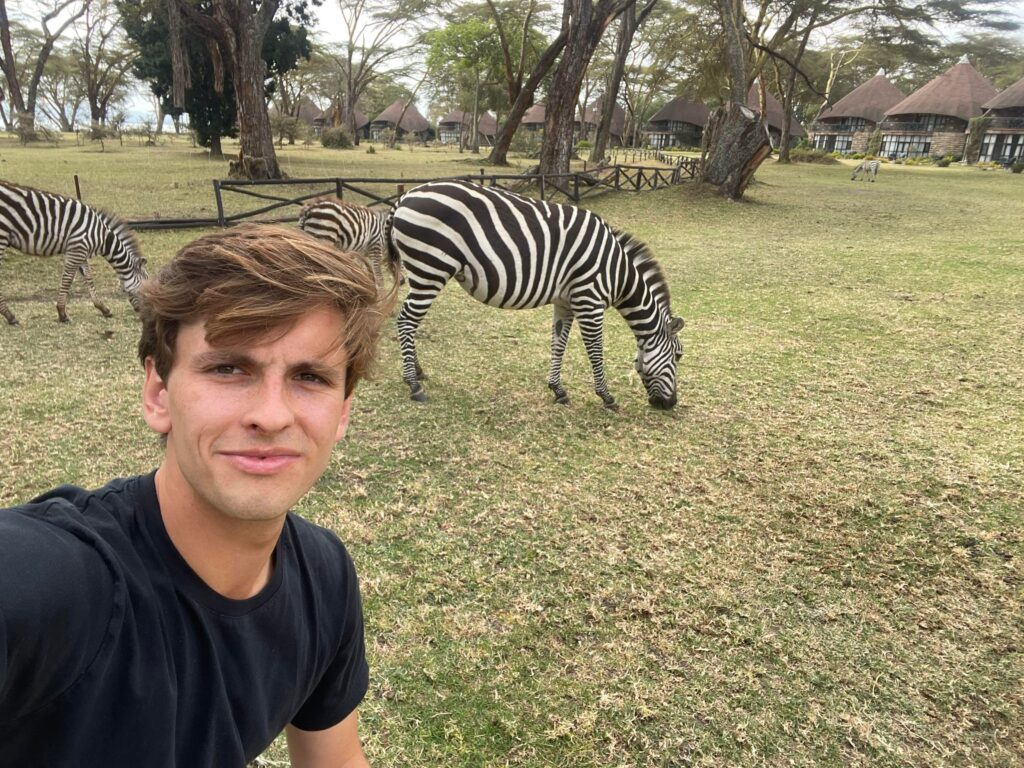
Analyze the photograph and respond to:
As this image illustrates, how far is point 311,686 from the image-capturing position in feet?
4.46

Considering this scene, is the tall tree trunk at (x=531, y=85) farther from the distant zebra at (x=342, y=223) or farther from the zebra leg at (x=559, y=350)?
the zebra leg at (x=559, y=350)

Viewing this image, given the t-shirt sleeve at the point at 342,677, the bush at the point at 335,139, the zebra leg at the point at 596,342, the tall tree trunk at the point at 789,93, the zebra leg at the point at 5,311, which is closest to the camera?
the t-shirt sleeve at the point at 342,677

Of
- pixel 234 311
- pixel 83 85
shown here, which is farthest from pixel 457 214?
pixel 83 85

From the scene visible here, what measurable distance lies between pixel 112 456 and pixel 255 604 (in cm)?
396

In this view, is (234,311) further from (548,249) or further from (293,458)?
(548,249)

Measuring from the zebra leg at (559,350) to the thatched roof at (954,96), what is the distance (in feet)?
169

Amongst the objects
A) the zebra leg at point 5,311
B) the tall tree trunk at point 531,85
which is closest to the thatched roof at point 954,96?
the tall tree trunk at point 531,85

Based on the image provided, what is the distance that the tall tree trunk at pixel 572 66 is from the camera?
17625 millimetres

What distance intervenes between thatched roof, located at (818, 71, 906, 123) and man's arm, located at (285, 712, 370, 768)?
58.2 metres

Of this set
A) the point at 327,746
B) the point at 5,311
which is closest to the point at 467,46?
the point at 5,311

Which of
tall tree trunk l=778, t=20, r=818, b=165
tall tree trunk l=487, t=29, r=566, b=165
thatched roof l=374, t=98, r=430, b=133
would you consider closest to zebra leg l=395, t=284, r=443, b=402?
tall tree trunk l=487, t=29, r=566, b=165

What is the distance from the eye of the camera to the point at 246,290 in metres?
1.14

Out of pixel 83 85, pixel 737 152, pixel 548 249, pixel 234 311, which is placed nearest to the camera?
pixel 234 311

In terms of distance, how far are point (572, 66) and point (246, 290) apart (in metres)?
19.5
